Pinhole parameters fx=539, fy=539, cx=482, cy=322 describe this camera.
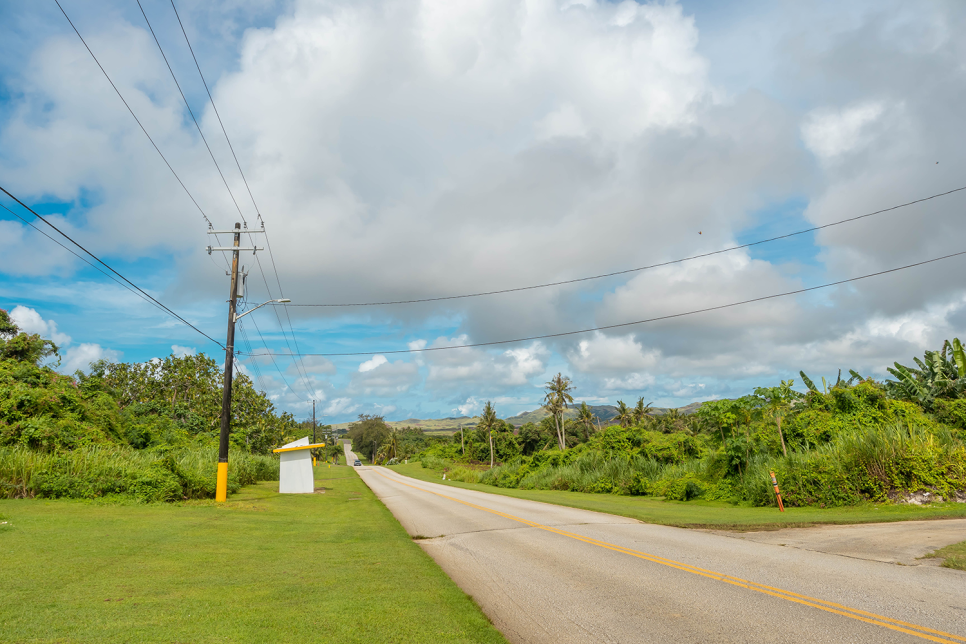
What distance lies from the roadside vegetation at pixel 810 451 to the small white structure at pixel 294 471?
1567 cm

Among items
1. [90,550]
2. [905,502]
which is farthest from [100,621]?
[905,502]

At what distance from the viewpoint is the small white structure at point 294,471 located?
2802 centimetres

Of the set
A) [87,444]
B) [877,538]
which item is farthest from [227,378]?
[877,538]

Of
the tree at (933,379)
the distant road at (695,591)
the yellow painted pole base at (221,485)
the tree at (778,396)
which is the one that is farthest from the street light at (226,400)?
the tree at (933,379)

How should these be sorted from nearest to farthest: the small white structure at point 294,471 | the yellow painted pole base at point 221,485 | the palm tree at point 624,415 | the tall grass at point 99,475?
the tall grass at point 99,475
the yellow painted pole base at point 221,485
the small white structure at point 294,471
the palm tree at point 624,415

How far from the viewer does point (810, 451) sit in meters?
20.7

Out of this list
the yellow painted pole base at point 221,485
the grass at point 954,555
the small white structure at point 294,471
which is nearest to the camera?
the grass at point 954,555

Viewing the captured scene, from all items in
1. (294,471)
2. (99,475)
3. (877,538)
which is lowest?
(877,538)

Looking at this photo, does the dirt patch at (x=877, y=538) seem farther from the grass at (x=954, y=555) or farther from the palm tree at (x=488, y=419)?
the palm tree at (x=488, y=419)

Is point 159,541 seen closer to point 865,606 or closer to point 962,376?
point 865,606

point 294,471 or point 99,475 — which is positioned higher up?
point 99,475

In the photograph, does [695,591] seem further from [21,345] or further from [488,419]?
[488,419]

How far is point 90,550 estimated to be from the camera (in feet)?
29.6

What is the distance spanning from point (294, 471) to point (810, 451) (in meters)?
23.9
